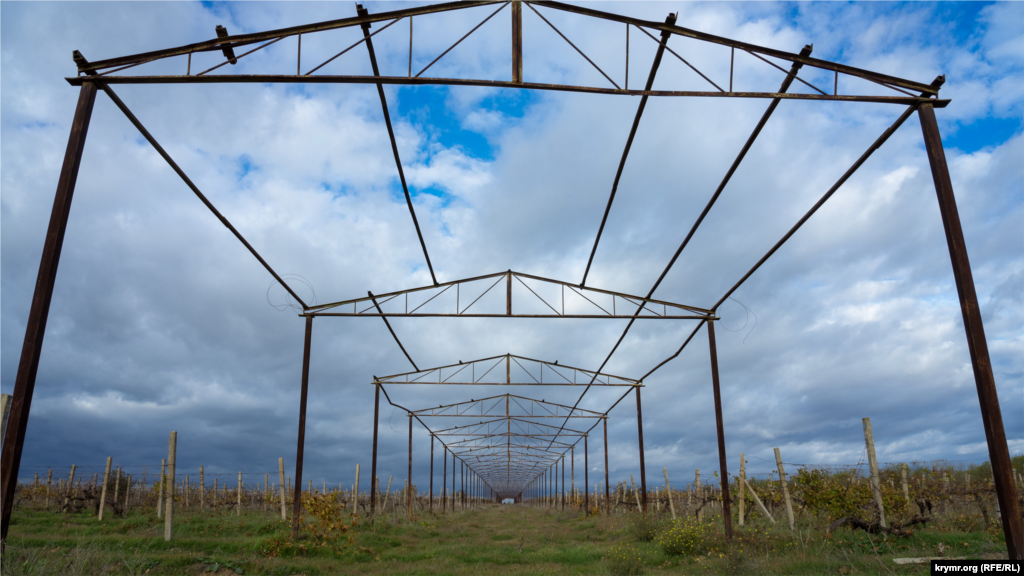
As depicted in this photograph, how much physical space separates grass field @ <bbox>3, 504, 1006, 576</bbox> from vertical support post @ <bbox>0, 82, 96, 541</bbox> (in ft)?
3.64

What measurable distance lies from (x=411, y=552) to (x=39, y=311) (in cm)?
1349

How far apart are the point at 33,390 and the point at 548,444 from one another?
41524mm

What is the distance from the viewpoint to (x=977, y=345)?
291 inches

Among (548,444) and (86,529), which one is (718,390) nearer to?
(86,529)

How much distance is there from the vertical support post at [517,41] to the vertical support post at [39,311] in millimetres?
5519

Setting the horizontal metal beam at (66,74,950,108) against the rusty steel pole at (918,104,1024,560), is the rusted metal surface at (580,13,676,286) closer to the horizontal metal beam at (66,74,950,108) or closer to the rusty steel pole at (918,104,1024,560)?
the horizontal metal beam at (66,74,950,108)

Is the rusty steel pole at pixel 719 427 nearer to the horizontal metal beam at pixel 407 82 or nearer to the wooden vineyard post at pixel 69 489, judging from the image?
the horizontal metal beam at pixel 407 82

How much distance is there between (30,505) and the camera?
2680 cm

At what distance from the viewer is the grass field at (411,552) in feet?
34.3

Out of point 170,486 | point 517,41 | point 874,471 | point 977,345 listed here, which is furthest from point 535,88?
point 170,486

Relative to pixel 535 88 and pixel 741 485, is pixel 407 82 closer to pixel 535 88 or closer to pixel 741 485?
pixel 535 88

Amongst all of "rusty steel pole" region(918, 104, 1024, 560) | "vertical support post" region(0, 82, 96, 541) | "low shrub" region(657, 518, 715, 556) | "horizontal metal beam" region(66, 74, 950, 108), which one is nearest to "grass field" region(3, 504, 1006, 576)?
"low shrub" region(657, 518, 715, 556)

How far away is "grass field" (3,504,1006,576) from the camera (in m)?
10.5

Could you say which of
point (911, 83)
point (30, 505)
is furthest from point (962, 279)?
point (30, 505)
